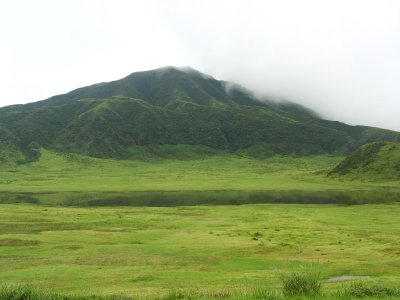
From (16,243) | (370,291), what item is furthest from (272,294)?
(16,243)

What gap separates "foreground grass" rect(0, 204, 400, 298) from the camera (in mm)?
32438

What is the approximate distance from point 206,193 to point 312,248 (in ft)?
305

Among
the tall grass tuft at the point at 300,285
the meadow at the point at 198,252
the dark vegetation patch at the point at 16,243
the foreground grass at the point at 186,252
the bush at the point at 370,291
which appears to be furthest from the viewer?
the dark vegetation patch at the point at 16,243

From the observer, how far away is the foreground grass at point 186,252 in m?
32.4

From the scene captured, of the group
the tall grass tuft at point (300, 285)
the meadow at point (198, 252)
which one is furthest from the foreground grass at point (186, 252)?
the tall grass tuft at point (300, 285)

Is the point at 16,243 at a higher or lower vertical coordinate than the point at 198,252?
higher

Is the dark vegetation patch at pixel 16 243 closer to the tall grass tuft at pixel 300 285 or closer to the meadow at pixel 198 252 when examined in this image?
the meadow at pixel 198 252

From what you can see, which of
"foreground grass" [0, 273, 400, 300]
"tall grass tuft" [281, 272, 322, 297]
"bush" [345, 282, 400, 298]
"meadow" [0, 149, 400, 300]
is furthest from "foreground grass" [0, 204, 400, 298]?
"bush" [345, 282, 400, 298]

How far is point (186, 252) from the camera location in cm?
4722

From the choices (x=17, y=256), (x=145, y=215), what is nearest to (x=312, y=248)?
(x=17, y=256)

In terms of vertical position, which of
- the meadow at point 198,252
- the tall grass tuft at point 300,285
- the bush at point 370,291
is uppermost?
the tall grass tuft at point 300,285

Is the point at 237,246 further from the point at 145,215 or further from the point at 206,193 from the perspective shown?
the point at 206,193

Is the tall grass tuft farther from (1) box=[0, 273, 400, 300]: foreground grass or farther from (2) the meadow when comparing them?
(2) the meadow

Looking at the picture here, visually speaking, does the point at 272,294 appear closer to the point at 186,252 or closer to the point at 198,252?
the point at 198,252
